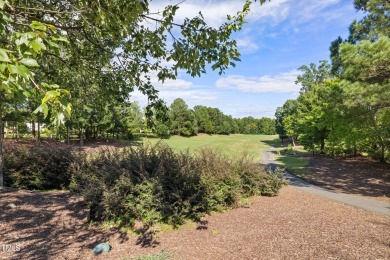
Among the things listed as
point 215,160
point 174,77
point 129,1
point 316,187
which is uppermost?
point 129,1

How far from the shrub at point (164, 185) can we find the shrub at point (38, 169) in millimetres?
919

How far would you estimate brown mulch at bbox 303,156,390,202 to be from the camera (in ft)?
36.4

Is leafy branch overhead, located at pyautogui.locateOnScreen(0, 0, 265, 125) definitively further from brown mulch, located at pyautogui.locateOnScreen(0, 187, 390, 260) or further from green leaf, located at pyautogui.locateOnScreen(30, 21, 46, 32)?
brown mulch, located at pyautogui.locateOnScreen(0, 187, 390, 260)

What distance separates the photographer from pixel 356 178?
13.9m

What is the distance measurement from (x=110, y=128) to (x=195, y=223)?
30.2 meters

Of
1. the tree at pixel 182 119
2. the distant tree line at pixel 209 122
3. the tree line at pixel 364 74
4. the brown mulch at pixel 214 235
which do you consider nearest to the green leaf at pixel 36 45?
the brown mulch at pixel 214 235

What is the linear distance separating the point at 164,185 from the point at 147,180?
0.46 m

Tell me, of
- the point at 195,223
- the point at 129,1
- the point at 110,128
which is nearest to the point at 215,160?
the point at 195,223

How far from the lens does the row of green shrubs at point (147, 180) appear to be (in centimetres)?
599

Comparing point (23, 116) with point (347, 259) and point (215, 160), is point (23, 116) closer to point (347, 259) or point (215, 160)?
point (215, 160)

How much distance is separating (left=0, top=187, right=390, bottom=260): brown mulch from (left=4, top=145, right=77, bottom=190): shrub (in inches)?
77.0

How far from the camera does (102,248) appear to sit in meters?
4.62

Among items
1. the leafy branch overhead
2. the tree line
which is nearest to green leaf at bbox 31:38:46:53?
the leafy branch overhead

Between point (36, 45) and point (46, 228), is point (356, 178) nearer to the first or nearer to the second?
point (46, 228)
